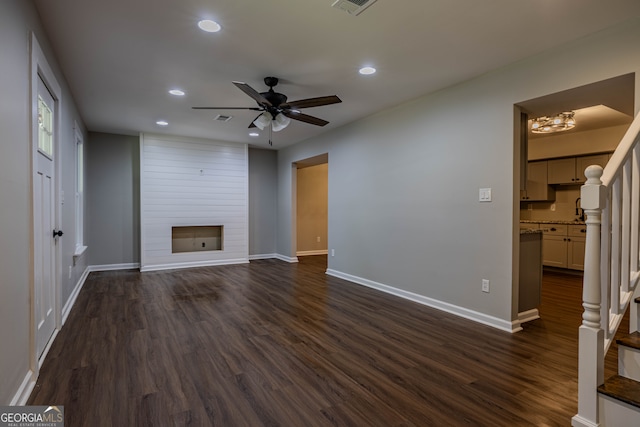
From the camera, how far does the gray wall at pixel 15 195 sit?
1.70 m

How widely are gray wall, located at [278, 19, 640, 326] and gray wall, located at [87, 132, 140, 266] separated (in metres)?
4.24

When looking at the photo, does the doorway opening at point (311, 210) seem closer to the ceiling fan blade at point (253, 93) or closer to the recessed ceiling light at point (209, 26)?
the ceiling fan blade at point (253, 93)

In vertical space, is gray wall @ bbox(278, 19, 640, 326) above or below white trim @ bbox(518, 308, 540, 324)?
above

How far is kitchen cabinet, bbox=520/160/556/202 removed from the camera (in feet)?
21.6

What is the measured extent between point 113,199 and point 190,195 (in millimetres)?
1397

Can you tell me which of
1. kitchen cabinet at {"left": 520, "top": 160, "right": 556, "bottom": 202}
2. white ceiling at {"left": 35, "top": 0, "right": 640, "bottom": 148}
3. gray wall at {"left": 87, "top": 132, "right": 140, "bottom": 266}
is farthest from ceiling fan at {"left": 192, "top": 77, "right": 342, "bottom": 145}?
kitchen cabinet at {"left": 520, "top": 160, "right": 556, "bottom": 202}

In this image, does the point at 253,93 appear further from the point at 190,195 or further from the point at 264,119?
the point at 190,195

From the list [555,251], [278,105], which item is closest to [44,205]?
[278,105]

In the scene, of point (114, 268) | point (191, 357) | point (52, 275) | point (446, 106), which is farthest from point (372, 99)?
point (114, 268)

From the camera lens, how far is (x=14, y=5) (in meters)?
1.88

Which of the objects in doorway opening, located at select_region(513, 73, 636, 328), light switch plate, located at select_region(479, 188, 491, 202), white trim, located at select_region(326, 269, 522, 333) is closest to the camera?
white trim, located at select_region(326, 269, 522, 333)

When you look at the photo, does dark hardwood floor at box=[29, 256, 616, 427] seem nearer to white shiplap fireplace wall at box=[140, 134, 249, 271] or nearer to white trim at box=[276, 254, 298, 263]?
white shiplap fireplace wall at box=[140, 134, 249, 271]

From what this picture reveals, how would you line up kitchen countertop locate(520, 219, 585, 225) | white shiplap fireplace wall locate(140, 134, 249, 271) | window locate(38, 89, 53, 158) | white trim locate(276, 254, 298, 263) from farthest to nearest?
white trim locate(276, 254, 298, 263), white shiplap fireplace wall locate(140, 134, 249, 271), kitchen countertop locate(520, 219, 585, 225), window locate(38, 89, 53, 158)

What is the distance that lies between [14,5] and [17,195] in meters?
1.09
